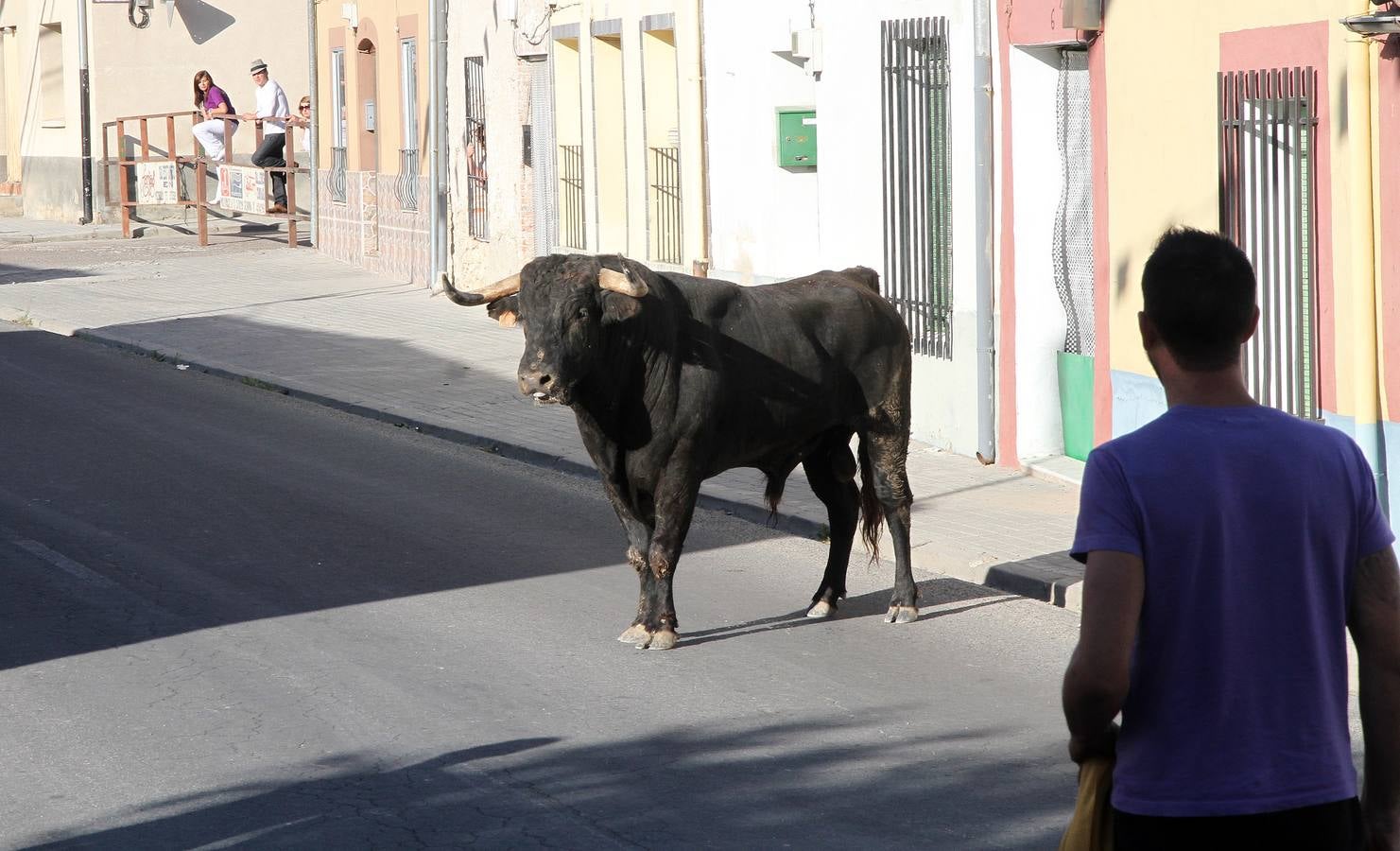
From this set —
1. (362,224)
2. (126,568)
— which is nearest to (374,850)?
(126,568)

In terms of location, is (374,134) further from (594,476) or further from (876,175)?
A: (594,476)

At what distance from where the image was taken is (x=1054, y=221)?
12609mm

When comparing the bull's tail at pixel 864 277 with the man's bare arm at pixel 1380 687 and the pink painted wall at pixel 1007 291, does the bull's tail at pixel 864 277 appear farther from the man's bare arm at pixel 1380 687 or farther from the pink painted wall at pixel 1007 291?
the man's bare arm at pixel 1380 687

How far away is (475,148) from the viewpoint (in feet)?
76.5

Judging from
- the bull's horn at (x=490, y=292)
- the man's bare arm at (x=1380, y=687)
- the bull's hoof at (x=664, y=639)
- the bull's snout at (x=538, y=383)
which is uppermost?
the bull's horn at (x=490, y=292)

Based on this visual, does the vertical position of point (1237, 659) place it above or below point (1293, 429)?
below

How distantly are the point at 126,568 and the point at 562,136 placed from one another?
1216cm

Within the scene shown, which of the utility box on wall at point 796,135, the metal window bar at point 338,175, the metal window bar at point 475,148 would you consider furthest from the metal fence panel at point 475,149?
the utility box on wall at point 796,135

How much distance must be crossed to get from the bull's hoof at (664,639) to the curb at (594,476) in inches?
51.9

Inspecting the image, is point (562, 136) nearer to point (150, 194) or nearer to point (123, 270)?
point (123, 270)

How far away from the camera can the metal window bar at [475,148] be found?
2308cm

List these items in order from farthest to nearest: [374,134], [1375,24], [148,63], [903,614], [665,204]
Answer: [148,63], [374,134], [665,204], [903,614], [1375,24]

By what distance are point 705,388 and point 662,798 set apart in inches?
97.1

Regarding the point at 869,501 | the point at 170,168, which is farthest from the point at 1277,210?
the point at 170,168
